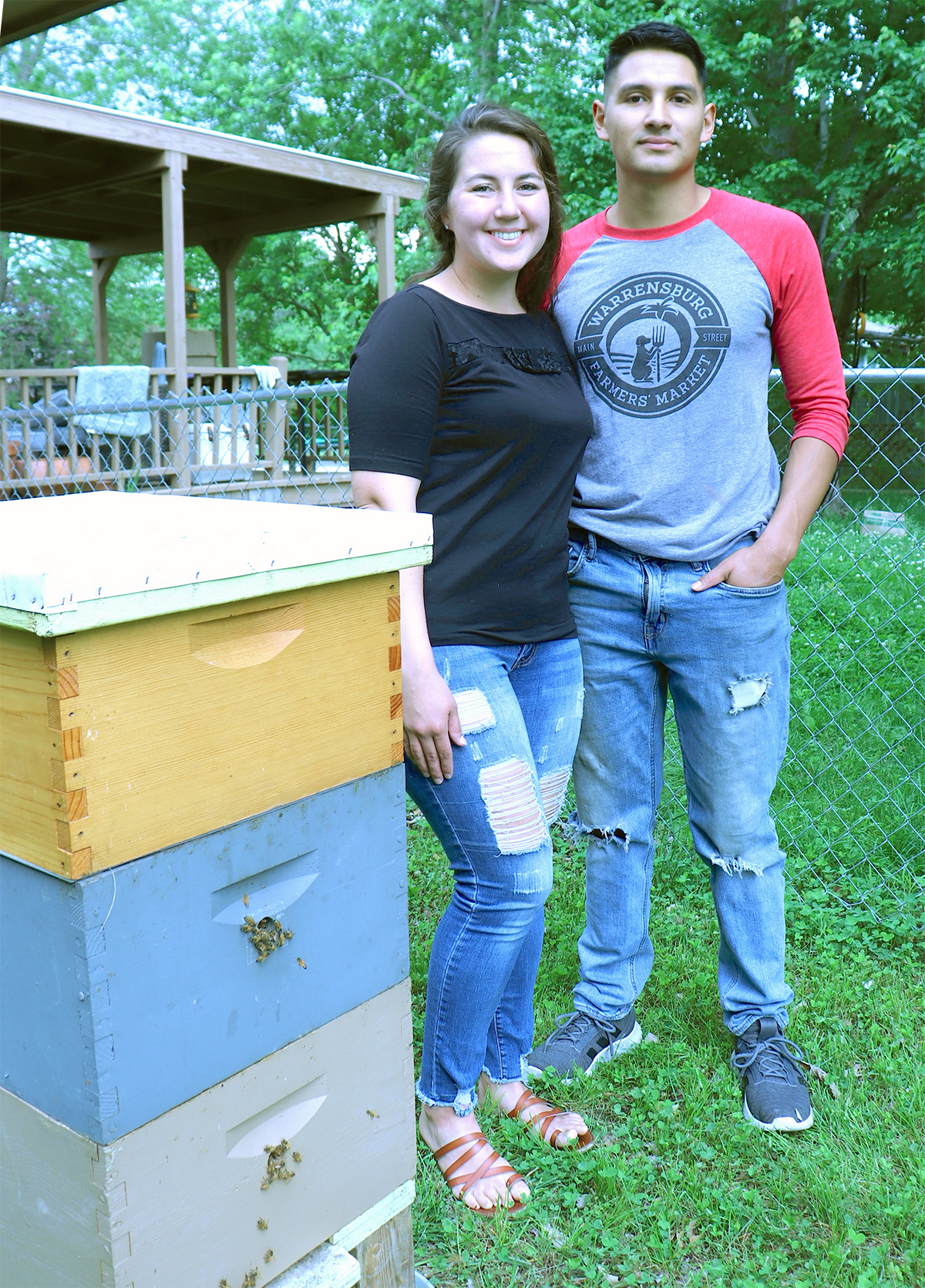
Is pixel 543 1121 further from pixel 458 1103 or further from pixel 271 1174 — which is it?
pixel 271 1174

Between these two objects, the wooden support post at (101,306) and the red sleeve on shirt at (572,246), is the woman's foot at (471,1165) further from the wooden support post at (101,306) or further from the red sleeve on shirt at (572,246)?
the wooden support post at (101,306)

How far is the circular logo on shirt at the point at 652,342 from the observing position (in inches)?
84.0

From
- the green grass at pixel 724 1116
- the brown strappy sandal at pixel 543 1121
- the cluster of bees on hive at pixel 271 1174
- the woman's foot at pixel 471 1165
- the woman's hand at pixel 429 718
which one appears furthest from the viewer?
the brown strappy sandal at pixel 543 1121

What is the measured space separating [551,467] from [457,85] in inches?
720

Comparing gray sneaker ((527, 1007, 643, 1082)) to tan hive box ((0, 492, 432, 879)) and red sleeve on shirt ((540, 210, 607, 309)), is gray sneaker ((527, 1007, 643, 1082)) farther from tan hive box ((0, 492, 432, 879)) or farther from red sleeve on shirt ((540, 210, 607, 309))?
red sleeve on shirt ((540, 210, 607, 309))

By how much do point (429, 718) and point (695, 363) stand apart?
0.92 metres

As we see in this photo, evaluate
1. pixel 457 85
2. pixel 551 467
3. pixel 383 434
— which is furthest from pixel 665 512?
pixel 457 85

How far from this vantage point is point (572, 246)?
228 cm

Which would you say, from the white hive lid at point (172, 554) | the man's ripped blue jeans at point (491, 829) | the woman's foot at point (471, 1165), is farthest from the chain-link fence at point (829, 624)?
the woman's foot at point (471, 1165)

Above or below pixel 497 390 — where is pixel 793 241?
above

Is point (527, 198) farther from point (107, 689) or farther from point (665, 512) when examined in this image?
point (107, 689)

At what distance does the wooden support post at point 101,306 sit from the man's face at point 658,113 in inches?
427

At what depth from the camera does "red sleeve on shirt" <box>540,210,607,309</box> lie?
7.36 feet

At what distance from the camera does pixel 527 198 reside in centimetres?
201
